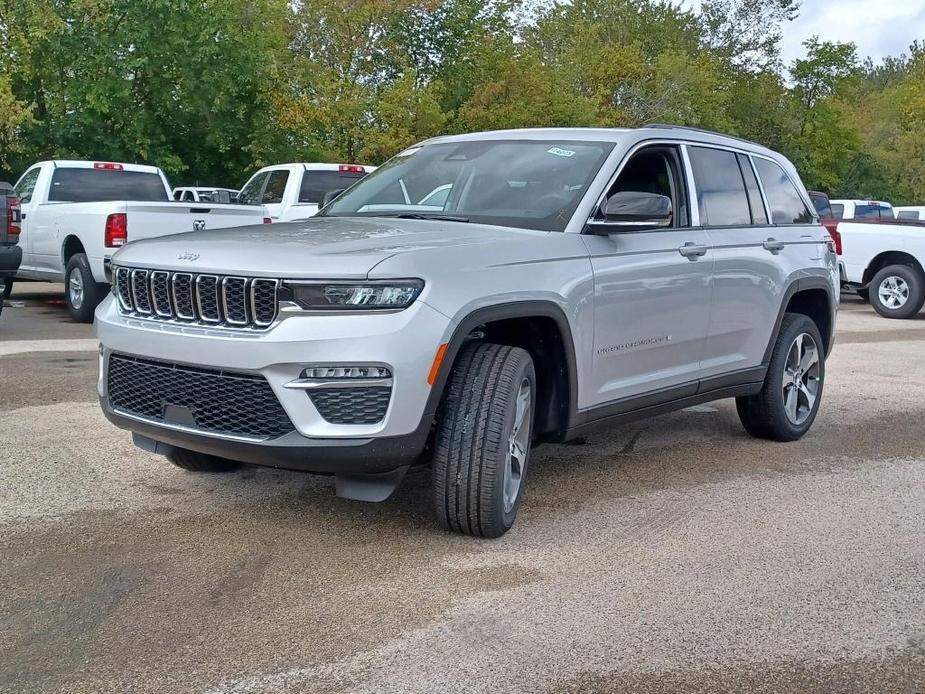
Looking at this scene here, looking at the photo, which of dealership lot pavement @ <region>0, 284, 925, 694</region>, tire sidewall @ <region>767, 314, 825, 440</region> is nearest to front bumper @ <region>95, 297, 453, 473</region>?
dealership lot pavement @ <region>0, 284, 925, 694</region>

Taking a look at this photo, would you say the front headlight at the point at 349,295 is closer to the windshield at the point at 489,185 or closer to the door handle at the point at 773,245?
the windshield at the point at 489,185

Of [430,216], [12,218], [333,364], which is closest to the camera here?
[333,364]

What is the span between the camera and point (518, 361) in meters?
4.67

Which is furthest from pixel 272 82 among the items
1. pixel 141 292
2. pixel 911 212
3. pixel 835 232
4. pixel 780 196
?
pixel 141 292

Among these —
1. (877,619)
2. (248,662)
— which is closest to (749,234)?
(877,619)

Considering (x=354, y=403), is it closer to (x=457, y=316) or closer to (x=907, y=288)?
(x=457, y=316)

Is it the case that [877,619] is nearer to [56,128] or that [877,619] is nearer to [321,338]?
[321,338]

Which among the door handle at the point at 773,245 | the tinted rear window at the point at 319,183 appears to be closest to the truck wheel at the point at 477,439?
the door handle at the point at 773,245

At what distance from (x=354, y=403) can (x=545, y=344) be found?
117cm

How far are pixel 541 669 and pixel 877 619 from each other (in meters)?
1.34

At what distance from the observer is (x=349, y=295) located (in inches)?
166

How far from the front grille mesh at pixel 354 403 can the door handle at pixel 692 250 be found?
229 centimetres

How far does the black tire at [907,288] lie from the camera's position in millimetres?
16609

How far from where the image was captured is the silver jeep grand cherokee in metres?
4.24
